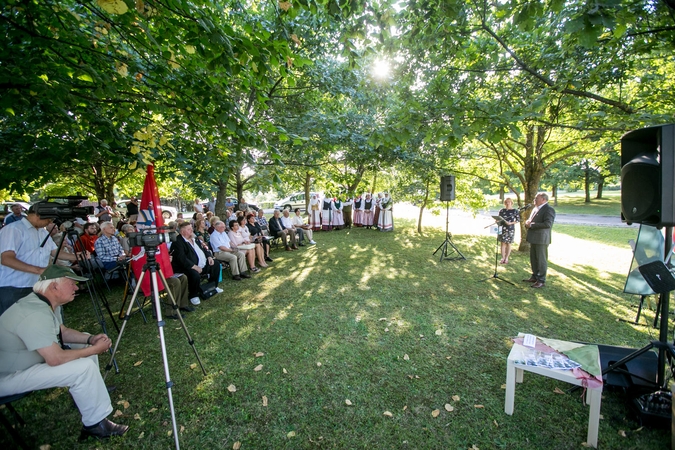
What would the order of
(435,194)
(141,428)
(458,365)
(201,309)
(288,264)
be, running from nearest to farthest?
(141,428)
(458,365)
(201,309)
(288,264)
(435,194)

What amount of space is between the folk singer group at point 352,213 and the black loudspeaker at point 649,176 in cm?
1226

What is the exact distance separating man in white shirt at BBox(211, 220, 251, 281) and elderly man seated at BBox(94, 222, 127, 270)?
6.02ft

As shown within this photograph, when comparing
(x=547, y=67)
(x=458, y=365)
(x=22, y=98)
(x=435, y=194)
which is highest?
(x=547, y=67)

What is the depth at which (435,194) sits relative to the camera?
13227mm

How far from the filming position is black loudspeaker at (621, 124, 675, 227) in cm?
220

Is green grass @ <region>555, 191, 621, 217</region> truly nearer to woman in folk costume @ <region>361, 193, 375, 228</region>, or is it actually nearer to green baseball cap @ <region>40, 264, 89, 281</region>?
woman in folk costume @ <region>361, 193, 375, 228</region>

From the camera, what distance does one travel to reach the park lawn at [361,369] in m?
2.58

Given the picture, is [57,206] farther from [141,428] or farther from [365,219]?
[365,219]

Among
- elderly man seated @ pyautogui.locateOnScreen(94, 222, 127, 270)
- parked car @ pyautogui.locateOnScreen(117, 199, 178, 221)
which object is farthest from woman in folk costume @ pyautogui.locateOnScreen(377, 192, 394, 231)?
elderly man seated @ pyautogui.locateOnScreen(94, 222, 127, 270)

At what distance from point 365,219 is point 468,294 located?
35.6 ft

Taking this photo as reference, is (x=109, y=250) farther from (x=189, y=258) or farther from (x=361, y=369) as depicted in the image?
(x=361, y=369)

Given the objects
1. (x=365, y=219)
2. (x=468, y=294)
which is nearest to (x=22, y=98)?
(x=468, y=294)

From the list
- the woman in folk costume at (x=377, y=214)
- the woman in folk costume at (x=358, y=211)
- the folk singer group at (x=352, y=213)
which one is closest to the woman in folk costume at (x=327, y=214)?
the folk singer group at (x=352, y=213)

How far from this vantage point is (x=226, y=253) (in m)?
7.16
